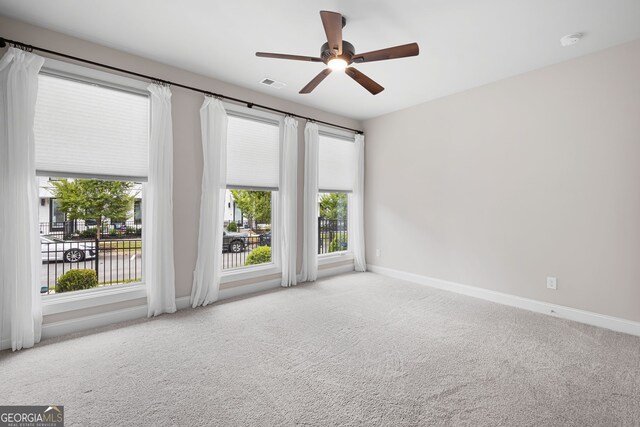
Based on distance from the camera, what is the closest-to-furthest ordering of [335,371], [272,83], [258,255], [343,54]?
[335,371] < [343,54] < [272,83] < [258,255]

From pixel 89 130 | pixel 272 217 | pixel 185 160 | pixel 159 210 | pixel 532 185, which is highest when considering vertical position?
pixel 89 130

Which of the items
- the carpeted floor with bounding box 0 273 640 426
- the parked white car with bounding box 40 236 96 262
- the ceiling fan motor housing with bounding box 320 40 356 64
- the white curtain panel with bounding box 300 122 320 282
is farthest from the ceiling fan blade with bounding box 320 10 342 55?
the parked white car with bounding box 40 236 96 262

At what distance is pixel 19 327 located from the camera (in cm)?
247

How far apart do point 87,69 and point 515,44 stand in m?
4.20

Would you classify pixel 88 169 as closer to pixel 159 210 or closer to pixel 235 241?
pixel 159 210

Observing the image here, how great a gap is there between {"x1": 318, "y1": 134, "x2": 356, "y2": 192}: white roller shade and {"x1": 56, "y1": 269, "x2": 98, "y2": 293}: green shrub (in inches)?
130

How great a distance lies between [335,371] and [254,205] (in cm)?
304

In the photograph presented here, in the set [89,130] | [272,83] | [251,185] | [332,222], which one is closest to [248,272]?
[251,185]

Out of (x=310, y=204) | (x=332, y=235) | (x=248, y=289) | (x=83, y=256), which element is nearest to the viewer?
(x=83, y=256)

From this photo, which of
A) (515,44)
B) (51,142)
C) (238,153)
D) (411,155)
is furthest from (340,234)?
(51,142)

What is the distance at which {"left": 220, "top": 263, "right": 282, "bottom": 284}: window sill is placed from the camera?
12.8 feet

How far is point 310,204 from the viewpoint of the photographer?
4.63 meters

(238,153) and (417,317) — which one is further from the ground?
(238,153)

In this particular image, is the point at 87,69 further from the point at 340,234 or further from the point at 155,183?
the point at 340,234
